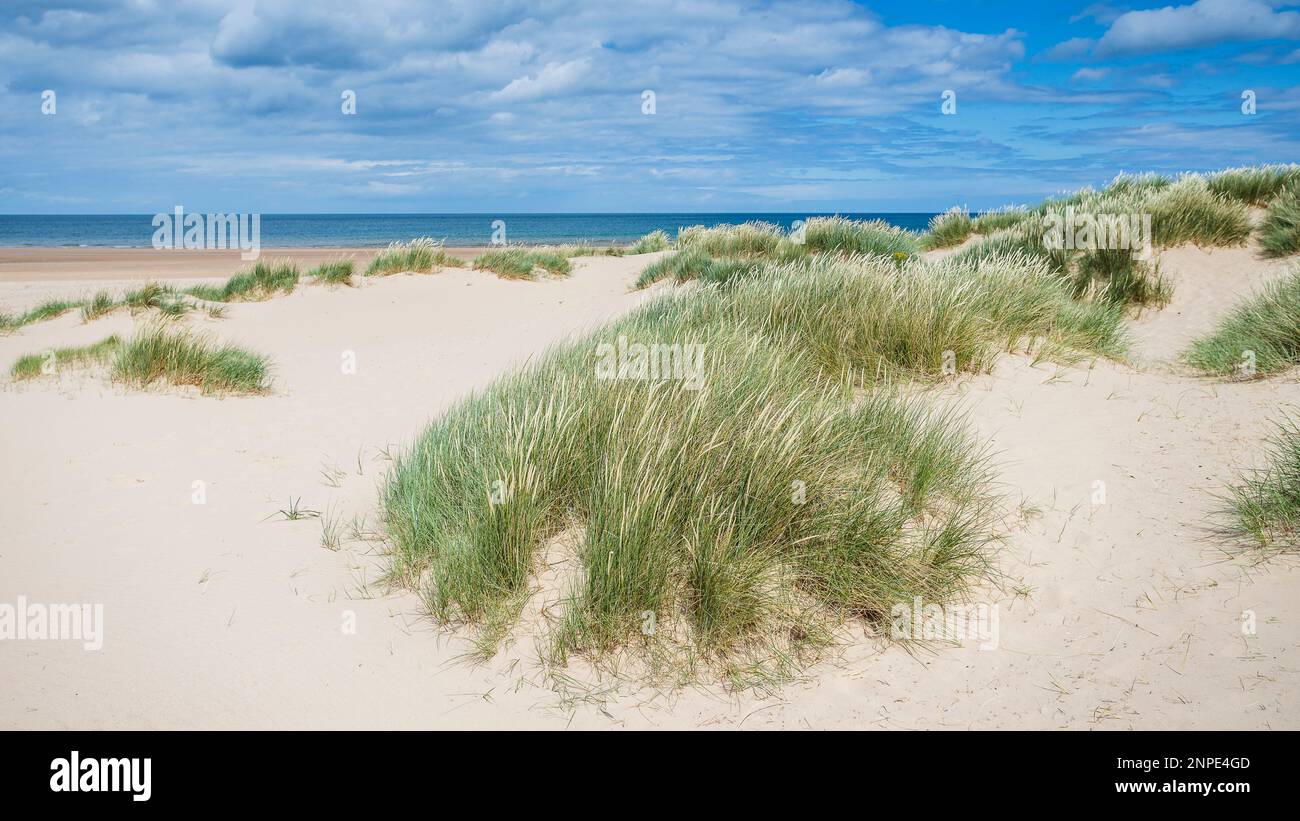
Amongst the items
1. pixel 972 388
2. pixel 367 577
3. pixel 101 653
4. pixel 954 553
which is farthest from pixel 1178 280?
pixel 101 653

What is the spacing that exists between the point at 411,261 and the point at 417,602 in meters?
11.6

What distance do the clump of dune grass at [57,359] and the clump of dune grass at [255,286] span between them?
4312 millimetres

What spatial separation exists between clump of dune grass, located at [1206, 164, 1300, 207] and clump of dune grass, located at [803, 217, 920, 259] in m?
4.96

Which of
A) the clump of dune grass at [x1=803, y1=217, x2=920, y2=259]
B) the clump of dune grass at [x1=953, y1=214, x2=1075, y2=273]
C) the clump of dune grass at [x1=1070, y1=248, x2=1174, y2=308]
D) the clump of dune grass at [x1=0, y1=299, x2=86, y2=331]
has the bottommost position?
the clump of dune grass at [x1=0, y1=299, x2=86, y2=331]

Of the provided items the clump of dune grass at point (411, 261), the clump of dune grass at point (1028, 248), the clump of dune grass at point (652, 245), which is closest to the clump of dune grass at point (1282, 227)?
the clump of dune grass at point (1028, 248)

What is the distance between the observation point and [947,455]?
4641mm

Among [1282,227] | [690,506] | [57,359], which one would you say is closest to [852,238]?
[1282,227]

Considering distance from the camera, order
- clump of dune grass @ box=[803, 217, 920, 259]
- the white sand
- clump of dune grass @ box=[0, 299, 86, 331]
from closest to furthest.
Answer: the white sand → clump of dune grass @ box=[0, 299, 86, 331] → clump of dune grass @ box=[803, 217, 920, 259]

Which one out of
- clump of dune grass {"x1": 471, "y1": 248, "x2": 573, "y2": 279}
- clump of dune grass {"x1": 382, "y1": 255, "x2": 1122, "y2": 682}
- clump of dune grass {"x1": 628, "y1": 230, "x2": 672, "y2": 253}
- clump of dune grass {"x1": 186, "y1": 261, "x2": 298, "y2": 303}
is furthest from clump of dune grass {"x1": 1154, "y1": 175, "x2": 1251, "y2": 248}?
clump of dune grass {"x1": 186, "y1": 261, "x2": 298, "y2": 303}

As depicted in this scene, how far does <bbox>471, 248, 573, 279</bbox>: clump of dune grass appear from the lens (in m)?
14.5

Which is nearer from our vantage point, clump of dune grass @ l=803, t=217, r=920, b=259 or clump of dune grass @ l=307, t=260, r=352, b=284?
clump of dune grass @ l=307, t=260, r=352, b=284

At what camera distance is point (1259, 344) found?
6.56 metres

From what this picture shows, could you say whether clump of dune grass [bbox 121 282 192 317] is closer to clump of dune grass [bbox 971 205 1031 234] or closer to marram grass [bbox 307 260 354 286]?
marram grass [bbox 307 260 354 286]
